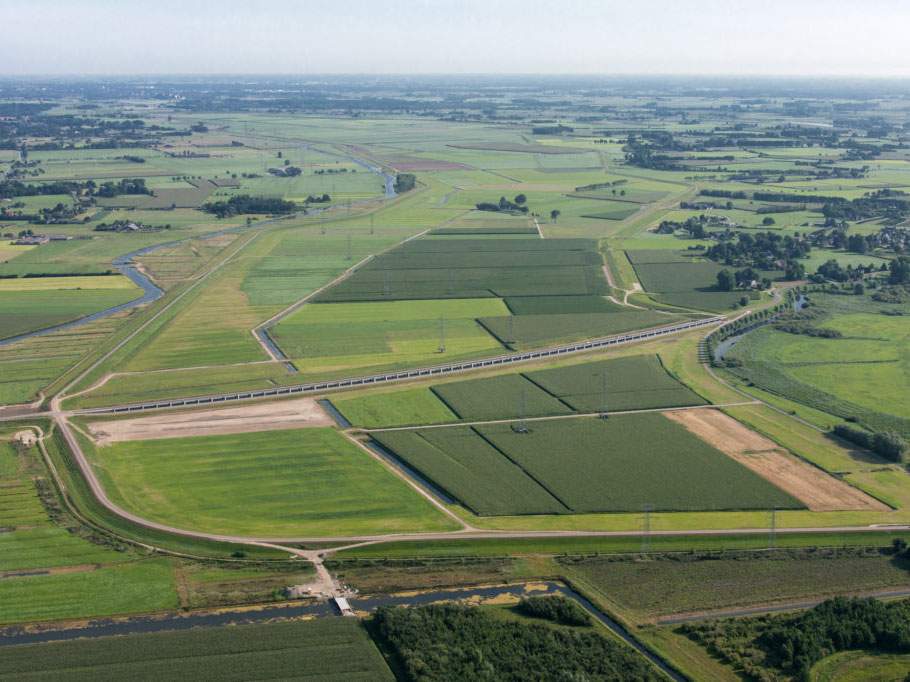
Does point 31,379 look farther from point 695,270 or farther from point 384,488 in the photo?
point 695,270

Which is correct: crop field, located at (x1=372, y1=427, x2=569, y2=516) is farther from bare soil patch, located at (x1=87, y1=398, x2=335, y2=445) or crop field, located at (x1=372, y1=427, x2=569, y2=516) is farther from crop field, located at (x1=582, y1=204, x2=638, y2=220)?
crop field, located at (x1=582, y1=204, x2=638, y2=220)

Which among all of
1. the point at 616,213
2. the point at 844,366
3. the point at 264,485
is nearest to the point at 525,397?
the point at 264,485

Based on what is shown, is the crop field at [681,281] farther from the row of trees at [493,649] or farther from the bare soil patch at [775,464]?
the row of trees at [493,649]

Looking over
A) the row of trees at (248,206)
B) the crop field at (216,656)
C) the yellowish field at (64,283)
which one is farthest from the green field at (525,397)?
the row of trees at (248,206)

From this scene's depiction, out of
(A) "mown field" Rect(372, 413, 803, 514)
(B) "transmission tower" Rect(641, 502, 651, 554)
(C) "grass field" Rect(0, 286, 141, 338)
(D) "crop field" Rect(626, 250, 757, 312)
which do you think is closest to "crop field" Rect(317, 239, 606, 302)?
(D) "crop field" Rect(626, 250, 757, 312)

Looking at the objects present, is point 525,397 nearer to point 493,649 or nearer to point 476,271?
point 493,649

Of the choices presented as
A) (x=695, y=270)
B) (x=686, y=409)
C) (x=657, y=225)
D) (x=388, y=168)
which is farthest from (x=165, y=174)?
(x=686, y=409)
